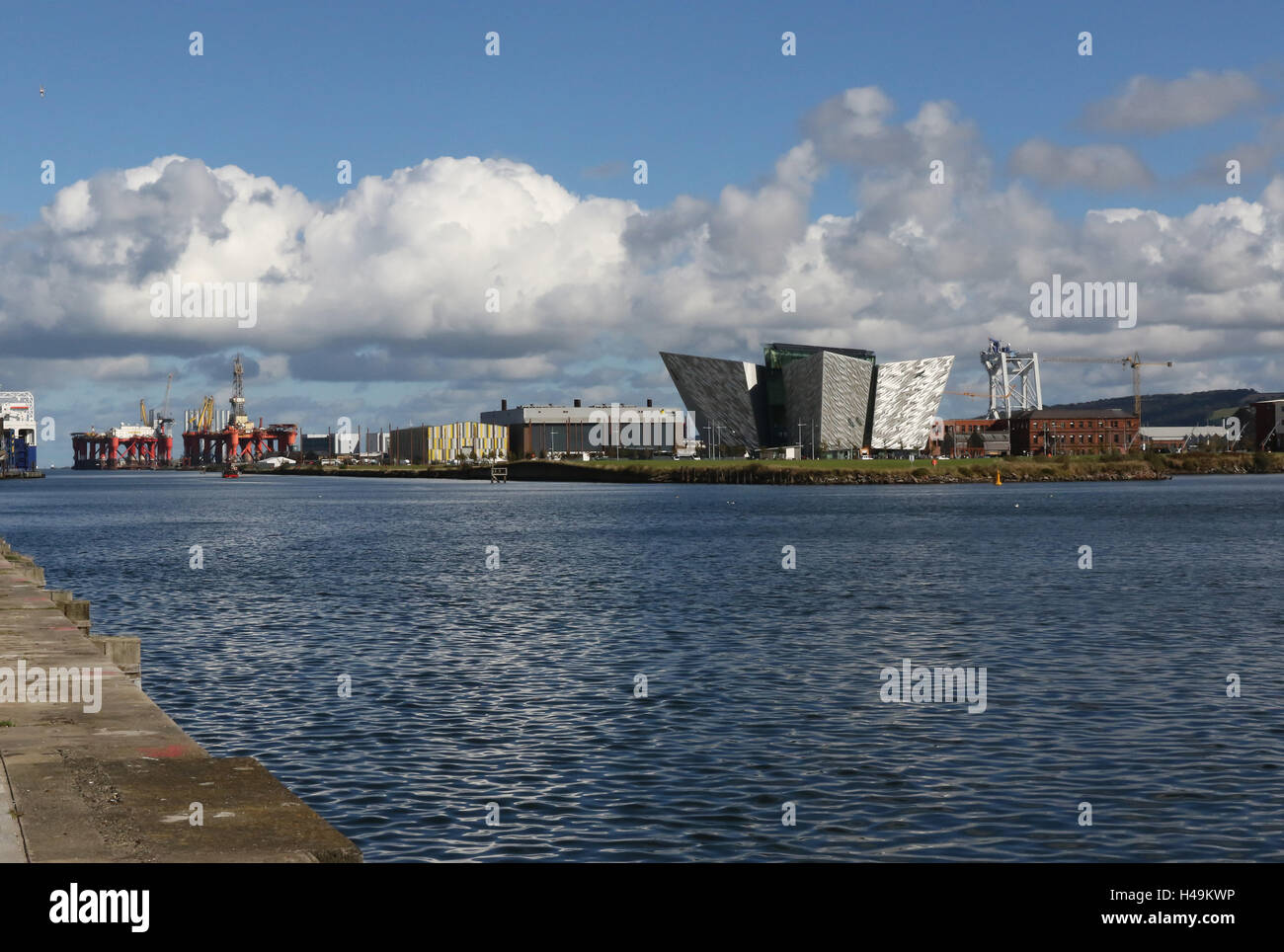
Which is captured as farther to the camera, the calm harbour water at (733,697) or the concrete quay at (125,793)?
the calm harbour water at (733,697)

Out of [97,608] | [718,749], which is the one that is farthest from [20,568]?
[718,749]

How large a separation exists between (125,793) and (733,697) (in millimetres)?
13164

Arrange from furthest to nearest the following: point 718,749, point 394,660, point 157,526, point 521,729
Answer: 1. point 157,526
2. point 394,660
3. point 521,729
4. point 718,749

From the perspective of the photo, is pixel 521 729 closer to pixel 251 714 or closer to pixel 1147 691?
pixel 251 714

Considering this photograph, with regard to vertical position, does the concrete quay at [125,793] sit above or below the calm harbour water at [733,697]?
above

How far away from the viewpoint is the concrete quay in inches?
384

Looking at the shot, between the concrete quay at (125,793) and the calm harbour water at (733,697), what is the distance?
2.12 m

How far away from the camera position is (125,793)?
1147 centimetres

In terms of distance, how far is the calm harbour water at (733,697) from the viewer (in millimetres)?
14570

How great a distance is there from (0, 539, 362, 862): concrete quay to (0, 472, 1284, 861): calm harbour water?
212 cm

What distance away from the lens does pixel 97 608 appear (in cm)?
3997

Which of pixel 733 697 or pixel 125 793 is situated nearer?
pixel 125 793

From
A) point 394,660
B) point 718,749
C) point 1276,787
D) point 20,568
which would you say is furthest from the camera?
point 20,568
